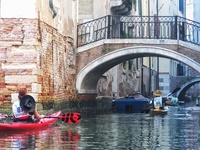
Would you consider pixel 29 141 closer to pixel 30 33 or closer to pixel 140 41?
pixel 30 33

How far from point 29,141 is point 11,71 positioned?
23.4ft

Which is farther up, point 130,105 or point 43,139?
point 130,105

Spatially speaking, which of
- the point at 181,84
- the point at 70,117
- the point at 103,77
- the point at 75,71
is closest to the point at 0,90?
the point at 70,117

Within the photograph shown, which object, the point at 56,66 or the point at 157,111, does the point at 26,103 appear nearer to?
the point at 56,66

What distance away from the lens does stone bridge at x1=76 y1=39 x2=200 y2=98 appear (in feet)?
73.5

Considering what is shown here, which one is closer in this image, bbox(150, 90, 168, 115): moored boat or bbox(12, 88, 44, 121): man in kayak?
bbox(12, 88, 44, 121): man in kayak

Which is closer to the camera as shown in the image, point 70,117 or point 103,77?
point 70,117

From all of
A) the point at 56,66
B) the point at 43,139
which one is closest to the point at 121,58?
the point at 56,66

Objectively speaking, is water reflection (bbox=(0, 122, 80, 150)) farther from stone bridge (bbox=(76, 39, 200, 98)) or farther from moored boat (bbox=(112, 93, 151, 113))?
moored boat (bbox=(112, 93, 151, 113))

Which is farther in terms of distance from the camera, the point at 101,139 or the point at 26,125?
the point at 26,125

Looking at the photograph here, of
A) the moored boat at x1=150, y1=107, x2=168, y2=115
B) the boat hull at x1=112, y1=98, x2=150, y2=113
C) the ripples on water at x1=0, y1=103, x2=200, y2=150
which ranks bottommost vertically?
the ripples on water at x1=0, y1=103, x2=200, y2=150

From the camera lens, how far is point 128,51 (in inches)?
885

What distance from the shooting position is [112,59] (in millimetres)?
22594

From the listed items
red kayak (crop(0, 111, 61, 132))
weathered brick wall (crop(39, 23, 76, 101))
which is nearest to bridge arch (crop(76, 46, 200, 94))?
weathered brick wall (crop(39, 23, 76, 101))
